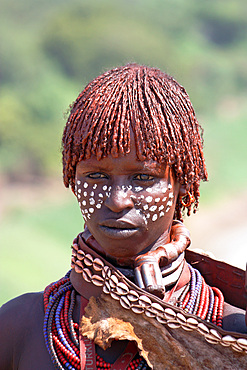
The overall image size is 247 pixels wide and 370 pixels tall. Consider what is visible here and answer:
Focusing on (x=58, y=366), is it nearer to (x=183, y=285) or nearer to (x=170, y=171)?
(x=183, y=285)

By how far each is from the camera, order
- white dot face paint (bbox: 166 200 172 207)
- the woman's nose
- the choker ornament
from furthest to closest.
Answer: white dot face paint (bbox: 166 200 172 207) < the woman's nose < the choker ornament

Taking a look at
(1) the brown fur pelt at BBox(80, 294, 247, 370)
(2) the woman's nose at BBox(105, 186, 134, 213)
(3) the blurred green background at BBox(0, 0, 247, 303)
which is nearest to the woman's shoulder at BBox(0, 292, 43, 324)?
(1) the brown fur pelt at BBox(80, 294, 247, 370)

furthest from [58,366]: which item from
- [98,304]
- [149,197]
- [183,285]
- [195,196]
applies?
[195,196]

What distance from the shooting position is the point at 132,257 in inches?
91.3

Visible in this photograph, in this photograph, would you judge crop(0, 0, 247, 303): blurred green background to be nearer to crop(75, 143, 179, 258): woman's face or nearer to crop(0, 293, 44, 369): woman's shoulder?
crop(0, 293, 44, 369): woman's shoulder

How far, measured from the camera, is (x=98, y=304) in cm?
230

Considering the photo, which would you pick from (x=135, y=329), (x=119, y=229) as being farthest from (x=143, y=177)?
(x=135, y=329)

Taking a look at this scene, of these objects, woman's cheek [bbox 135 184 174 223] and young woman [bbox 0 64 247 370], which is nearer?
young woman [bbox 0 64 247 370]

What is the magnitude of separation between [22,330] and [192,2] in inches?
296

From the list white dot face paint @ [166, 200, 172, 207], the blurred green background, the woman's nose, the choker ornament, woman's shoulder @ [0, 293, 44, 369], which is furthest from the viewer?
the blurred green background

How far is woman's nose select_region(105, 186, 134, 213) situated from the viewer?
2201mm

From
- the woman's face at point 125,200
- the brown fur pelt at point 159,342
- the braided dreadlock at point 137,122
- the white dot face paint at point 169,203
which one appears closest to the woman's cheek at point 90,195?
the woman's face at point 125,200

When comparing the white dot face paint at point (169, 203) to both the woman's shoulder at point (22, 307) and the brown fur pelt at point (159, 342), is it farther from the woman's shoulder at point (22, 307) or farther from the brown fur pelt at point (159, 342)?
the woman's shoulder at point (22, 307)

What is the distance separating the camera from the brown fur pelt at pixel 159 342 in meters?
2.08
